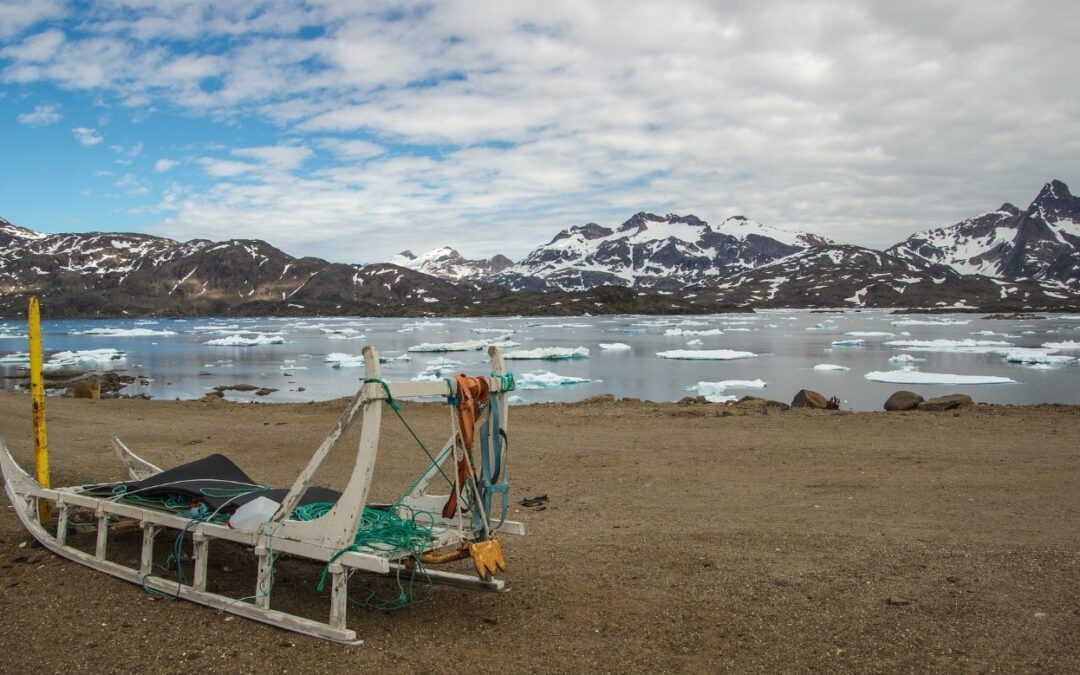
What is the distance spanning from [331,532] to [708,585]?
8.58ft

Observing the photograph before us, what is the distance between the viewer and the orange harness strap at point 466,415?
201 inches

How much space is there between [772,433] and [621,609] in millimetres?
8892

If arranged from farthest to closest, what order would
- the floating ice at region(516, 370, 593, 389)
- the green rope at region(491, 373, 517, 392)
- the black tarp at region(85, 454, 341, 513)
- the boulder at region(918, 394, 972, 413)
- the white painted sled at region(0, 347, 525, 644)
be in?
the floating ice at region(516, 370, 593, 389), the boulder at region(918, 394, 972, 413), the black tarp at region(85, 454, 341, 513), the green rope at region(491, 373, 517, 392), the white painted sled at region(0, 347, 525, 644)

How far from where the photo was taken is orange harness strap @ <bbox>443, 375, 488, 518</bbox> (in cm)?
509

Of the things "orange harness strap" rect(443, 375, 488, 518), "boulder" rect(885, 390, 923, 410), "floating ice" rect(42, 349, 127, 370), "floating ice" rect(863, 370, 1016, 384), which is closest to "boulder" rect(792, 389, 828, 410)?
"boulder" rect(885, 390, 923, 410)

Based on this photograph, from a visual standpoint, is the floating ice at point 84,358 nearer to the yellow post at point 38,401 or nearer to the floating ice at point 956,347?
the yellow post at point 38,401

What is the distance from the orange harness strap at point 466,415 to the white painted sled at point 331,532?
0.06 m

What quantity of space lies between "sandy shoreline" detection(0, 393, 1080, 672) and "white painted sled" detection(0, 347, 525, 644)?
0.12 m

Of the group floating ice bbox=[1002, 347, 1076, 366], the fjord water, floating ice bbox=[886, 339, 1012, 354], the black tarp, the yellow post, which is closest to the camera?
the black tarp

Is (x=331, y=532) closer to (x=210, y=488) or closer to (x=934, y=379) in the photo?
(x=210, y=488)

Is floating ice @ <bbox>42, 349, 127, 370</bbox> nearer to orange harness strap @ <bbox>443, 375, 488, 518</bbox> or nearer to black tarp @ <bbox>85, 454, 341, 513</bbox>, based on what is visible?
black tarp @ <bbox>85, 454, 341, 513</bbox>

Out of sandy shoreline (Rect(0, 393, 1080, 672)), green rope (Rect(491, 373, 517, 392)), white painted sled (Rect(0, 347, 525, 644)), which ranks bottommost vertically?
sandy shoreline (Rect(0, 393, 1080, 672))

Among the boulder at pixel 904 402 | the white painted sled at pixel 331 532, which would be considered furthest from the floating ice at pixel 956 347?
the white painted sled at pixel 331 532

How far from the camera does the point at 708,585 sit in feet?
17.6
